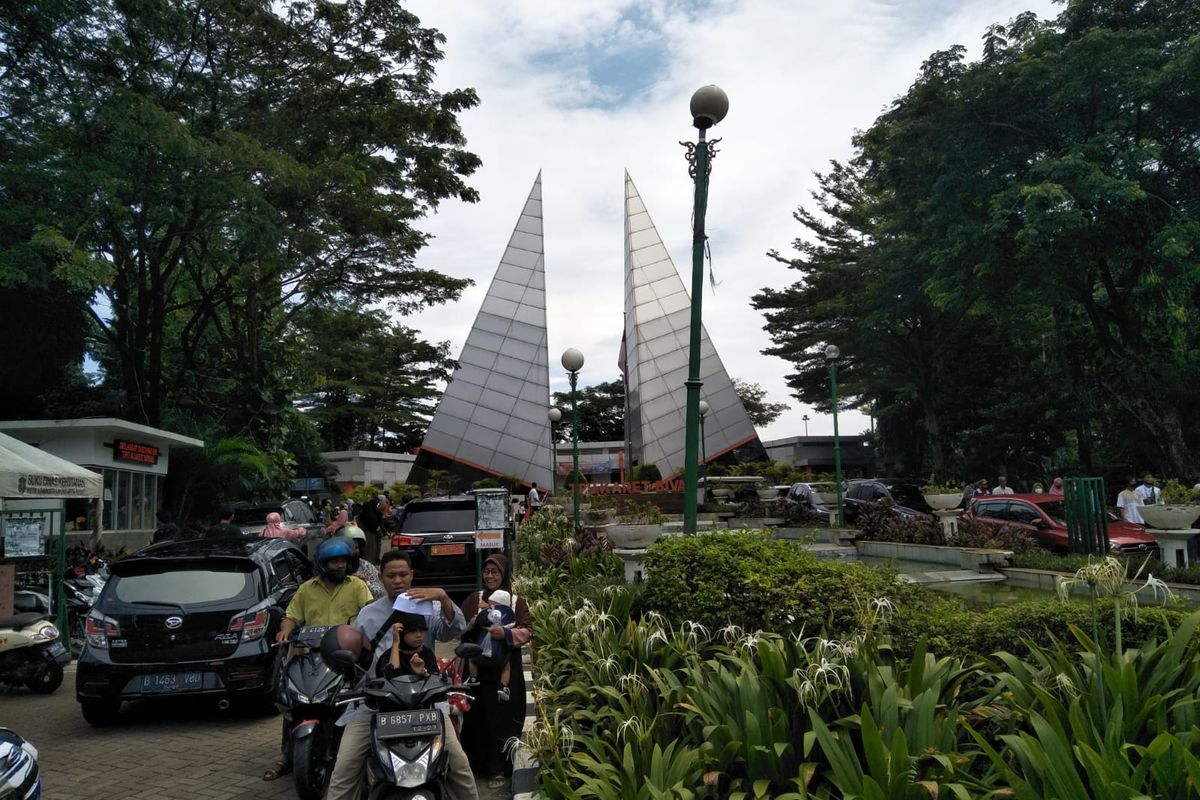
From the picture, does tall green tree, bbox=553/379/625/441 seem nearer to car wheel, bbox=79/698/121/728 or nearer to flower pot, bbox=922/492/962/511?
flower pot, bbox=922/492/962/511

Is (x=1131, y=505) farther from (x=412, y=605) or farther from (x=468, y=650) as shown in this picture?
(x=412, y=605)

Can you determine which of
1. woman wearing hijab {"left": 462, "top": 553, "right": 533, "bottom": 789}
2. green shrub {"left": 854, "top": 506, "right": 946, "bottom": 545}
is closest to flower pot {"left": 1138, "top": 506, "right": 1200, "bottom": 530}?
green shrub {"left": 854, "top": 506, "right": 946, "bottom": 545}

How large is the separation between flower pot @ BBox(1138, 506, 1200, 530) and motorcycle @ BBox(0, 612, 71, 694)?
12216 millimetres

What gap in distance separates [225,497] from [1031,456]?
102 ft

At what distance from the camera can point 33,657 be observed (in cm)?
845

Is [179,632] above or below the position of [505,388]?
below

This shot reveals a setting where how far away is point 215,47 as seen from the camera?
55.3 ft

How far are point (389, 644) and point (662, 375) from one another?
125 feet

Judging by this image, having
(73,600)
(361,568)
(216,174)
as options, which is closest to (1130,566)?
(361,568)

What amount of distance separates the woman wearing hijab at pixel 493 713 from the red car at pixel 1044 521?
10.7 meters

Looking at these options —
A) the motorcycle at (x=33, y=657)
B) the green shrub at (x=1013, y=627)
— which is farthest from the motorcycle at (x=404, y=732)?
the motorcycle at (x=33, y=657)

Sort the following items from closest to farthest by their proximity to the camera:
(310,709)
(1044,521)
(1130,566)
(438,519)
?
(310,709), (1130,566), (438,519), (1044,521)

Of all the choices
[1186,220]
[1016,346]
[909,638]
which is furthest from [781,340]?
[909,638]

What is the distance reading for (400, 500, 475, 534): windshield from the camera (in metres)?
12.5
